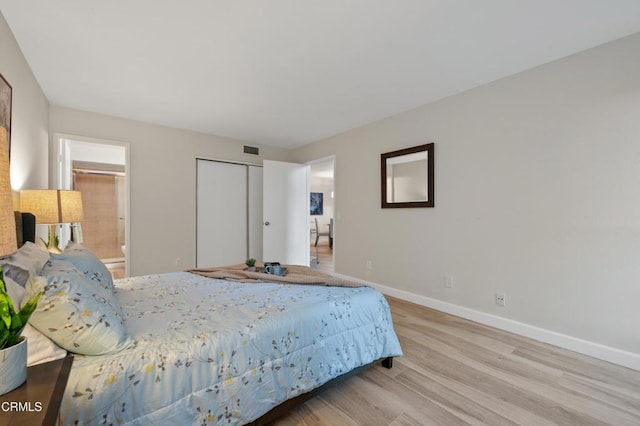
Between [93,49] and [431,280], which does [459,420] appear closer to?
[431,280]

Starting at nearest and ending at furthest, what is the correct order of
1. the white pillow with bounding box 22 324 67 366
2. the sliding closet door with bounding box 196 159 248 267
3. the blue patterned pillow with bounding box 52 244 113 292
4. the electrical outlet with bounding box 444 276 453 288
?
the white pillow with bounding box 22 324 67 366, the blue patterned pillow with bounding box 52 244 113 292, the electrical outlet with bounding box 444 276 453 288, the sliding closet door with bounding box 196 159 248 267

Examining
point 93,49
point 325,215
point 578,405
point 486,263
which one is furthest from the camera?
point 325,215

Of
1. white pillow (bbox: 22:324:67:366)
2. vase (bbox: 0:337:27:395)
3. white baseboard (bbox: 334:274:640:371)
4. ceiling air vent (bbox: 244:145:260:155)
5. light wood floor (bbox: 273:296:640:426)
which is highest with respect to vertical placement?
ceiling air vent (bbox: 244:145:260:155)

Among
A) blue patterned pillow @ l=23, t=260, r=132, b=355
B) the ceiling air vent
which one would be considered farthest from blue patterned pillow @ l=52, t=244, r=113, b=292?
the ceiling air vent

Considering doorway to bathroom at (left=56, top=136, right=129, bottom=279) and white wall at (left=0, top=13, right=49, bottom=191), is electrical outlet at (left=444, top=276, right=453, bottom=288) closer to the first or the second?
white wall at (left=0, top=13, right=49, bottom=191)

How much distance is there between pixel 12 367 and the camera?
2.30 ft

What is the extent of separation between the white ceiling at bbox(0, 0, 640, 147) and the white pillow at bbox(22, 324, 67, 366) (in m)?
1.88

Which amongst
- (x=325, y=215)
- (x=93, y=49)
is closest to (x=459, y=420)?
(x=93, y=49)

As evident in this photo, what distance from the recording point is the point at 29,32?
1.97 meters

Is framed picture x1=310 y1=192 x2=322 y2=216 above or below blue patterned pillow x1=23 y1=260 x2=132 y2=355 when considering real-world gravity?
above

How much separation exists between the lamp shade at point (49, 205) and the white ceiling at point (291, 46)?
114cm

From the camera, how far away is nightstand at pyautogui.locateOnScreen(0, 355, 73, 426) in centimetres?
60

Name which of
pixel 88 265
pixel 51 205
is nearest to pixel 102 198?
pixel 51 205

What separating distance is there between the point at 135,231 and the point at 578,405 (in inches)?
183
